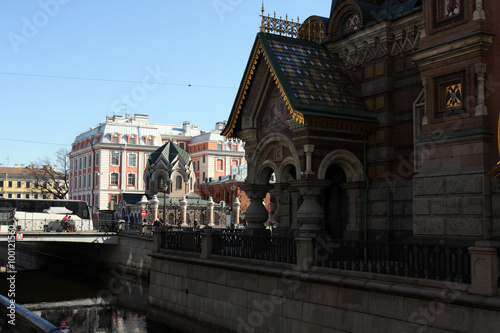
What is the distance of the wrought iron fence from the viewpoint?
37.6 ft

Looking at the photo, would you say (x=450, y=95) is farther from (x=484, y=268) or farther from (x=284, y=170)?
(x=284, y=170)

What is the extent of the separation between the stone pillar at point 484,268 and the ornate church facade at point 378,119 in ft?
9.18

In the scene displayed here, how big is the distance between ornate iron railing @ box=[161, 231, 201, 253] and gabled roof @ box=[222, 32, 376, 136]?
4861mm

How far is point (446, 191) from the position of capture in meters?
14.2

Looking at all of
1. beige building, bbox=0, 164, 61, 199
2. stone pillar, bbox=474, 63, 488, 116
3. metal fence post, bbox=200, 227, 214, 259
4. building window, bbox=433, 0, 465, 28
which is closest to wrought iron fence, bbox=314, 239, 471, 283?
stone pillar, bbox=474, 63, 488, 116

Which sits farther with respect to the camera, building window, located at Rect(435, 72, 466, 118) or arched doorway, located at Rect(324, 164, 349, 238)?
arched doorway, located at Rect(324, 164, 349, 238)

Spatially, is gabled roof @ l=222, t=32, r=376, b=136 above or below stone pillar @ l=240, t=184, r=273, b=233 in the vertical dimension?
above

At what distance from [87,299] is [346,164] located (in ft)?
56.1

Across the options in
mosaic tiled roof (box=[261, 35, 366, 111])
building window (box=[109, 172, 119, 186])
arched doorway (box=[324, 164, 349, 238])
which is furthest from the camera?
building window (box=[109, 172, 119, 186])

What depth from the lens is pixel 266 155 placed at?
66.2ft

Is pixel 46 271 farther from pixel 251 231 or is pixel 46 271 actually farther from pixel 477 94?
pixel 477 94

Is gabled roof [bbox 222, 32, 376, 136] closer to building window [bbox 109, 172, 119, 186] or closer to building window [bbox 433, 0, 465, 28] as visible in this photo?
building window [bbox 433, 0, 465, 28]

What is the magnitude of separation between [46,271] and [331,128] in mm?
31425

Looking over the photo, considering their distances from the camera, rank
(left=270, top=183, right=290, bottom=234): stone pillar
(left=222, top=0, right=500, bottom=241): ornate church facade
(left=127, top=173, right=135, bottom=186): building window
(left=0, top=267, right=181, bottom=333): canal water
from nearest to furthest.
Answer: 1. (left=222, top=0, right=500, bottom=241): ornate church facade
2. (left=270, top=183, right=290, bottom=234): stone pillar
3. (left=0, top=267, right=181, bottom=333): canal water
4. (left=127, top=173, right=135, bottom=186): building window
